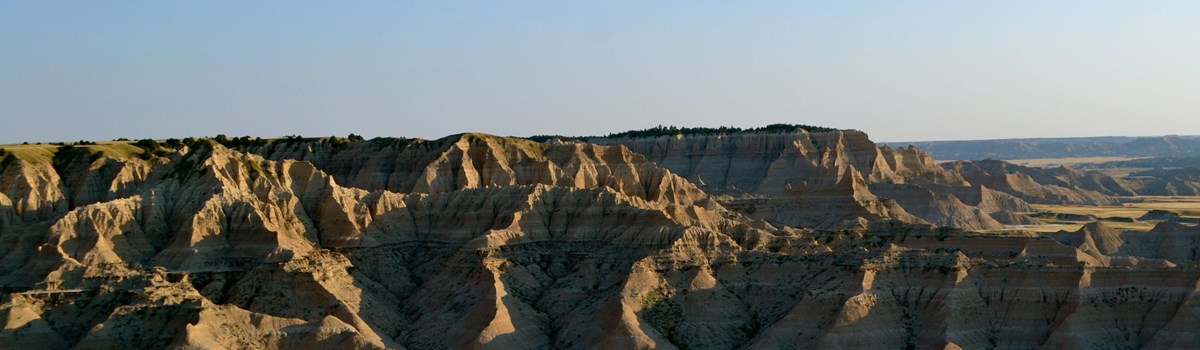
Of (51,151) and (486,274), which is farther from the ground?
(51,151)

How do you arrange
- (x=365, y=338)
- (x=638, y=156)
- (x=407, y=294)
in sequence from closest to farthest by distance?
(x=365, y=338) < (x=407, y=294) < (x=638, y=156)

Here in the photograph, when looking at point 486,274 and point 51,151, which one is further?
point 51,151

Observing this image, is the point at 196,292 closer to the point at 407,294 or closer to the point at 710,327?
the point at 407,294

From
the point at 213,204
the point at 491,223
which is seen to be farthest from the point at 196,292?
the point at 491,223

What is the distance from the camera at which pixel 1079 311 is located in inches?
4065

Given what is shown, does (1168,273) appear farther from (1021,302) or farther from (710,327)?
(710,327)

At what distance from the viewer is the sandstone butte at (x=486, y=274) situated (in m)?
103

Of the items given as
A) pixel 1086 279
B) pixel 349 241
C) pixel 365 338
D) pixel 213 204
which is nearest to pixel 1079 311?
pixel 1086 279

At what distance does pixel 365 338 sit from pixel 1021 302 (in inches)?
1681

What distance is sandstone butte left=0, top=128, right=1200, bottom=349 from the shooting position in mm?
102812

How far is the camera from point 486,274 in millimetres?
114625

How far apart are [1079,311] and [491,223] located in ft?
152

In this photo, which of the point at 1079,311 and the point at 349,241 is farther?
the point at 349,241

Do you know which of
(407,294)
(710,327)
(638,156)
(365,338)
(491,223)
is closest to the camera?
(365,338)
